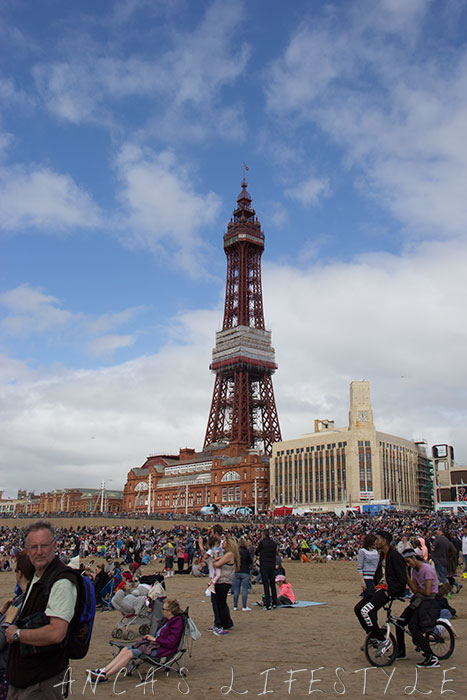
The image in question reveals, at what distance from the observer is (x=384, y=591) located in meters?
7.63

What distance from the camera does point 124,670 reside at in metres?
7.53

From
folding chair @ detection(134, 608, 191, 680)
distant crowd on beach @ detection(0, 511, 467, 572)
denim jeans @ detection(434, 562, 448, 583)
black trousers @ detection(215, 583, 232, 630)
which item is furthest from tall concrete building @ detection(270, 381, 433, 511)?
folding chair @ detection(134, 608, 191, 680)

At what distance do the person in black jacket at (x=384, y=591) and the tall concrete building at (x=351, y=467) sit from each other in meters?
68.0

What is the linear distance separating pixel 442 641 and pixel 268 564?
502 cm

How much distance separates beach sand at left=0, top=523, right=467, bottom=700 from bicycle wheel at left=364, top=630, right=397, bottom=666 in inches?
4.6

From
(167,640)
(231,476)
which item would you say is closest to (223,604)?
(167,640)

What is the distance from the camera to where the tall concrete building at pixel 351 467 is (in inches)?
2945

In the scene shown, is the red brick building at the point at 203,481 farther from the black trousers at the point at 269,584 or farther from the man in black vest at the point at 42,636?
the man in black vest at the point at 42,636

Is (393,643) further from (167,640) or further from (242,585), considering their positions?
Result: (242,585)

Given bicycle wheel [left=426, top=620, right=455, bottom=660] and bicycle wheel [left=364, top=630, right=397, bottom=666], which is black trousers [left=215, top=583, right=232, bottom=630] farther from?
bicycle wheel [left=426, top=620, right=455, bottom=660]

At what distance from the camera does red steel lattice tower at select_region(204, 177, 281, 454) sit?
9294cm

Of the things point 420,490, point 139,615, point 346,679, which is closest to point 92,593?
point 346,679

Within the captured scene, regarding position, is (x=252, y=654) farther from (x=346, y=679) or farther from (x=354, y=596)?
(x=354, y=596)

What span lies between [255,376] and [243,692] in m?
91.1
